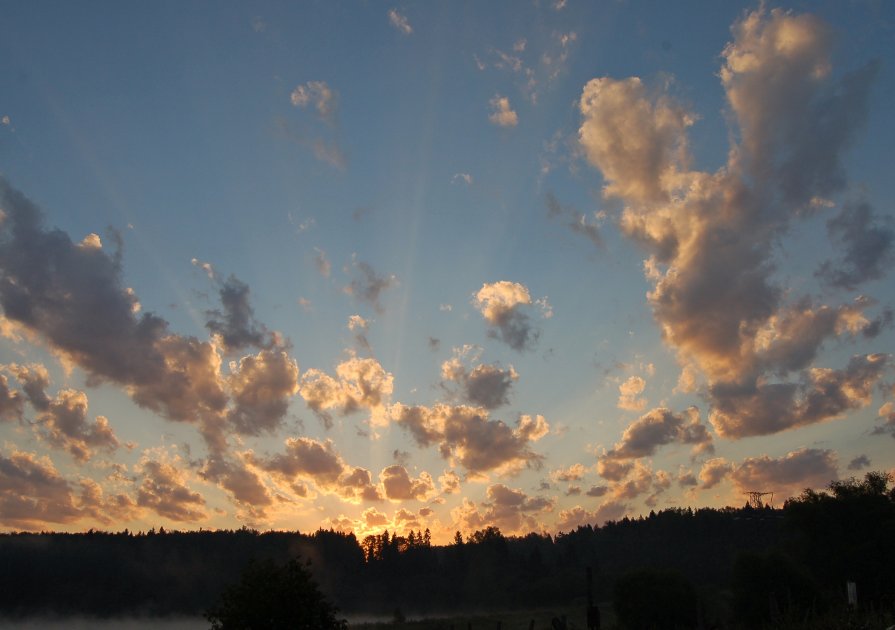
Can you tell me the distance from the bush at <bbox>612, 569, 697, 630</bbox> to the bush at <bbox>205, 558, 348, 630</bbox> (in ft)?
200

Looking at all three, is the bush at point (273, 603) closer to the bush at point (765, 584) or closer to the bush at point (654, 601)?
the bush at point (765, 584)

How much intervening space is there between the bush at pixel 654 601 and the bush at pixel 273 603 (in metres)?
61.0

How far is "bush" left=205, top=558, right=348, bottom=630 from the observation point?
33656 millimetres

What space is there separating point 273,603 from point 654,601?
2623 inches

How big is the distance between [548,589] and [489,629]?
3515 inches

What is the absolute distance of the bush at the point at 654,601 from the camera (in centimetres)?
8594

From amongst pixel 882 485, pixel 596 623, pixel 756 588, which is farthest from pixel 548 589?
pixel 596 623

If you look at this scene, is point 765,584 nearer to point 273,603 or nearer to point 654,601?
point 654,601

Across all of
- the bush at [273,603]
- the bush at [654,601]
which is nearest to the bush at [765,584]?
the bush at [654,601]

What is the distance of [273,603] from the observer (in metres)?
33.8

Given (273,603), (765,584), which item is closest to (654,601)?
(765,584)

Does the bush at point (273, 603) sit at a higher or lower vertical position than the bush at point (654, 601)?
higher

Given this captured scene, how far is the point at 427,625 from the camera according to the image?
114 m

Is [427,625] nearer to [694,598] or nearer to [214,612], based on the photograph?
[694,598]
